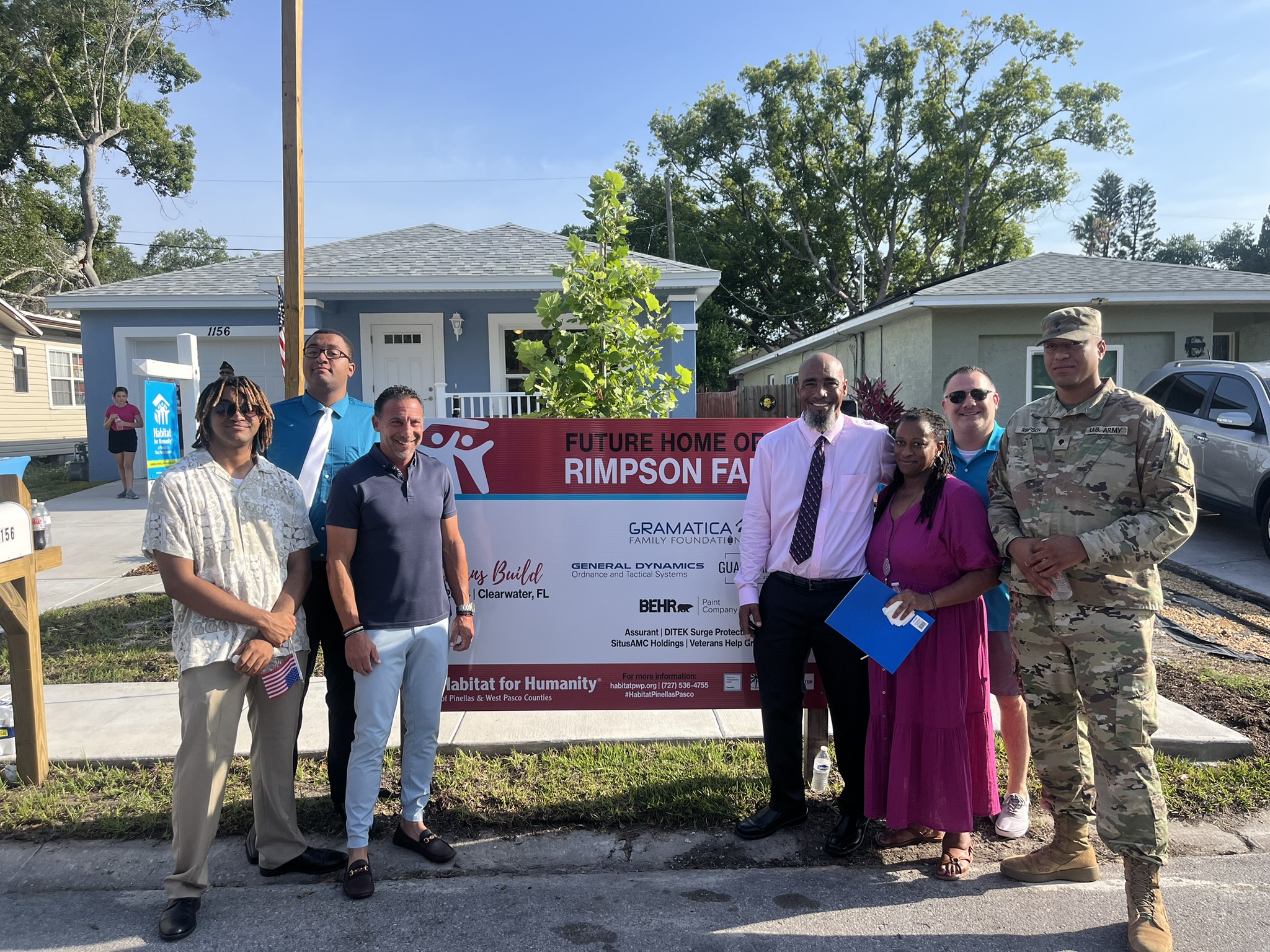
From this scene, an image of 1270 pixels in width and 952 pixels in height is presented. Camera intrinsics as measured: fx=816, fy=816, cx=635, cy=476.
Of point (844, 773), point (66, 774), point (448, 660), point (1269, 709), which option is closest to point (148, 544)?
point (448, 660)

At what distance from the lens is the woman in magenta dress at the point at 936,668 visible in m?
3.14

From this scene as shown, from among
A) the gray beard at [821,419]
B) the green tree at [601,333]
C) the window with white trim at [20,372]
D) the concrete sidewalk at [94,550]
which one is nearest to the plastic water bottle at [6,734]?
the concrete sidewalk at [94,550]

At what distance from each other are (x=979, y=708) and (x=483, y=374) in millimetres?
10523

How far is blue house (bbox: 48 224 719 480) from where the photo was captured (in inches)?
459

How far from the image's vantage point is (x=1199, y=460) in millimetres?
9055

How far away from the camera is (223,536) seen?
9.46 ft

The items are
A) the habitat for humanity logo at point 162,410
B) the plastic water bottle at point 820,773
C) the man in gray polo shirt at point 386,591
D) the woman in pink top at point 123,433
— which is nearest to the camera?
the man in gray polo shirt at point 386,591

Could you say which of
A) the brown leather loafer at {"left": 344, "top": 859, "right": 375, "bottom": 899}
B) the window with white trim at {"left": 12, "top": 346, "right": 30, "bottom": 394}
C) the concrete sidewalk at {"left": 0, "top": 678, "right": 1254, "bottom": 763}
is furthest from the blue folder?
the window with white trim at {"left": 12, "top": 346, "right": 30, "bottom": 394}

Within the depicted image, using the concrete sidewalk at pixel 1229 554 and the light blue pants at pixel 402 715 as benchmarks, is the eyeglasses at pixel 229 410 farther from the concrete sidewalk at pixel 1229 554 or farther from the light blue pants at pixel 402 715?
the concrete sidewalk at pixel 1229 554

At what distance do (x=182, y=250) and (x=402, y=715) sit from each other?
66.2 m

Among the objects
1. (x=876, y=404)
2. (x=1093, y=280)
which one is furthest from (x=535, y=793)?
(x=1093, y=280)

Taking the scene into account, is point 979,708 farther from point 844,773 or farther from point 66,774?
point 66,774

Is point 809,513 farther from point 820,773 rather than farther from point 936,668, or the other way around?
point 820,773

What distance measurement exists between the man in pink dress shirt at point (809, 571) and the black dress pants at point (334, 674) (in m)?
1.73
